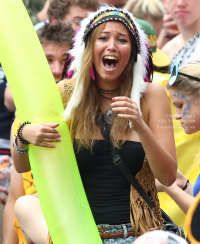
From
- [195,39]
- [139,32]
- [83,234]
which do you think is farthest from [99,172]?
[195,39]

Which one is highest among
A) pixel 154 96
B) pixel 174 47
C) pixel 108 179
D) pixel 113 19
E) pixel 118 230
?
pixel 113 19

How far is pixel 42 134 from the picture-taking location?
248cm

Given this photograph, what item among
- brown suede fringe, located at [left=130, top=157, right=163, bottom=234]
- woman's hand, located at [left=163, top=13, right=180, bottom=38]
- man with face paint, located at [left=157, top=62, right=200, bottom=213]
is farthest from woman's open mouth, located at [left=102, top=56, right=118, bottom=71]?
woman's hand, located at [left=163, top=13, right=180, bottom=38]

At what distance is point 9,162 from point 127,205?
161 cm

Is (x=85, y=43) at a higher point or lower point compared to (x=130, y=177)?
higher

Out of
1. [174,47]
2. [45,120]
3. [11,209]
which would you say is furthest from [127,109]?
[174,47]

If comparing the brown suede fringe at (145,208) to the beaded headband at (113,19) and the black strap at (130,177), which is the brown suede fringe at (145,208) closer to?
the black strap at (130,177)

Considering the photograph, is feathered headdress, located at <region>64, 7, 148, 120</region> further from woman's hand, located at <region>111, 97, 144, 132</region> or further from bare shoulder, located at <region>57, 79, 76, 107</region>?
woman's hand, located at <region>111, 97, 144, 132</region>

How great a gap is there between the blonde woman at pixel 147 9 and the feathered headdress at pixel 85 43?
2072mm

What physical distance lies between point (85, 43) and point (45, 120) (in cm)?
53

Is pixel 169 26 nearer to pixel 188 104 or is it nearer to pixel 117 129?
pixel 188 104

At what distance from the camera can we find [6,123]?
14.3 feet

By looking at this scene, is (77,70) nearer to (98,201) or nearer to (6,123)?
(98,201)

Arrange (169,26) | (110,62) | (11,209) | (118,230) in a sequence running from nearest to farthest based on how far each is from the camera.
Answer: (118,230)
(110,62)
(11,209)
(169,26)
